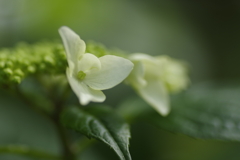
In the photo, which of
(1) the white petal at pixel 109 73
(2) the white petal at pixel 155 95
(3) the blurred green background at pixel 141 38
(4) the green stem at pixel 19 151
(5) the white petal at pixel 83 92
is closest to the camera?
(5) the white petal at pixel 83 92

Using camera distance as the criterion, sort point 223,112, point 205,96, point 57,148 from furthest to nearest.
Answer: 1. point 57,148
2. point 205,96
3. point 223,112

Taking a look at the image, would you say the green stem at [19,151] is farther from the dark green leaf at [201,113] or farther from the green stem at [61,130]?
the dark green leaf at [201,113]

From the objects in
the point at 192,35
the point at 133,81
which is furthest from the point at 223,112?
the point at 192,35

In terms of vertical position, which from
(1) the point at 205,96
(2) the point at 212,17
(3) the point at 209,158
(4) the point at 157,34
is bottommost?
(3) the point at 209,158

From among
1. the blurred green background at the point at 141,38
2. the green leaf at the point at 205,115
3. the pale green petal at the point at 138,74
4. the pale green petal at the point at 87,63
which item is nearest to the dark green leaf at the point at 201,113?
the green leaf at the point at 205,115

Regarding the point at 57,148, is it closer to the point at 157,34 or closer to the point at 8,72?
the point at 8,72

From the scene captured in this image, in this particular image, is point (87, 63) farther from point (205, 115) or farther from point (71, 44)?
point (205, 115)
